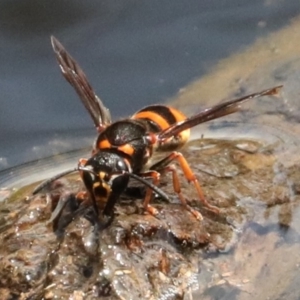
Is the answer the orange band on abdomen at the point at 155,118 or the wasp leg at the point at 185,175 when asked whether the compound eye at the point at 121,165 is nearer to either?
the wasp leg at the point at 185,175

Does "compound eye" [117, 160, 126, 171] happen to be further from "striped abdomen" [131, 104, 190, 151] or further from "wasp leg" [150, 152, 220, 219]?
"striped abdomen" [131, 104, 190, 151]

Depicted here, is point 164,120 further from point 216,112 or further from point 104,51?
point 104,51

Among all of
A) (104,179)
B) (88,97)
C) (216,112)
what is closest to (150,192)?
(104,179)

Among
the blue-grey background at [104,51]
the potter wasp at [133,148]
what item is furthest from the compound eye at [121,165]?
the blue-grey background at [104,51]

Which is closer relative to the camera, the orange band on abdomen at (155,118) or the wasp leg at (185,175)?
the wasp leg at (185,175)

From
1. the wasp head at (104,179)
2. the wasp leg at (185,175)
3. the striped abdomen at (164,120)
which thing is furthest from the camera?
the striped abdomen at (164,120)

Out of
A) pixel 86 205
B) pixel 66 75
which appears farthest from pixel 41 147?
pixel 86 205
